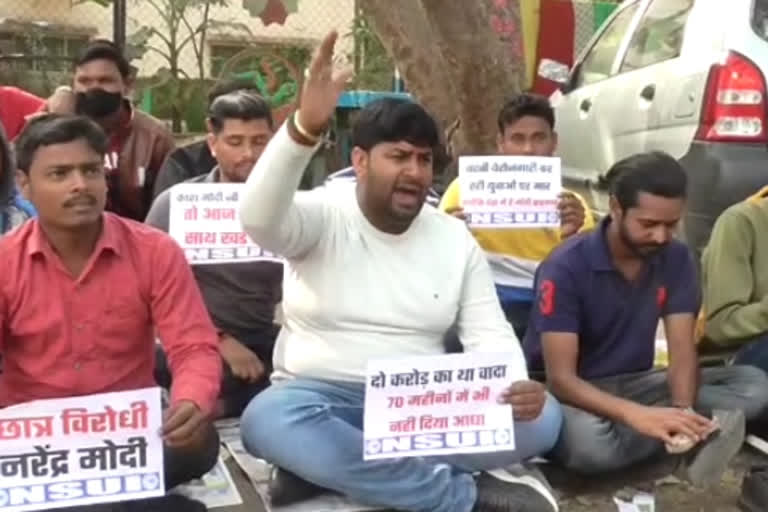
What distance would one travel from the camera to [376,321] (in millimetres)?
3557

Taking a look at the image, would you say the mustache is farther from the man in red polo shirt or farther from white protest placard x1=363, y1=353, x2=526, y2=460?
white protest placard x1=363, y1=353, x2=526, y2=460

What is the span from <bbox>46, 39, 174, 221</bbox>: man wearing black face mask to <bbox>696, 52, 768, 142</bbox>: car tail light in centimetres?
240

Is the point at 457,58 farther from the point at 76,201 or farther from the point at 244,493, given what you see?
the point at 76,201

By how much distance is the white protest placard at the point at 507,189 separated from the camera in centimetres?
454

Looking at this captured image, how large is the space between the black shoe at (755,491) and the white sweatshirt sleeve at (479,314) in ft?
2.70

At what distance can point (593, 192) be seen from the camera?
6902mm

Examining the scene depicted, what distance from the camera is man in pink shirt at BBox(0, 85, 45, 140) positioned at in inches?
227

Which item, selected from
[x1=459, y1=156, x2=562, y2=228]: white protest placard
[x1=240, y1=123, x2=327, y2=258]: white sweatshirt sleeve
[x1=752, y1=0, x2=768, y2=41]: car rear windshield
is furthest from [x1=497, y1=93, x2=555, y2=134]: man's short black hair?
[x1=240, y1=123, x2=327, y2=258]: white sweatshirt sleeve

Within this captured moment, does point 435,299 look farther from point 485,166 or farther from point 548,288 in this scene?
point 485,166

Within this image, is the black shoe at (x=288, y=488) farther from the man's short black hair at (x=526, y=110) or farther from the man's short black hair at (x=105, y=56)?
the man's short black hair at (x=105, y=56)

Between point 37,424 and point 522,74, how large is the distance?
194 inches

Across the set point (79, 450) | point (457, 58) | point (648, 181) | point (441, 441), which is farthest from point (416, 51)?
point (79, 450)

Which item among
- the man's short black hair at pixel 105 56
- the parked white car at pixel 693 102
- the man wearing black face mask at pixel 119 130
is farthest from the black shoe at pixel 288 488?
the man's short black hair at pixel 105 56

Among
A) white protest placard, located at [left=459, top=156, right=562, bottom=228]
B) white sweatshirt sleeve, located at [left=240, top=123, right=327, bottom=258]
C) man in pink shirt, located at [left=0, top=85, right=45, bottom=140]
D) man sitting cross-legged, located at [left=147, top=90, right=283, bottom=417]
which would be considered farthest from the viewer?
man in pink shirt, located at [left=0, top=85, right=45, bottom=140]
